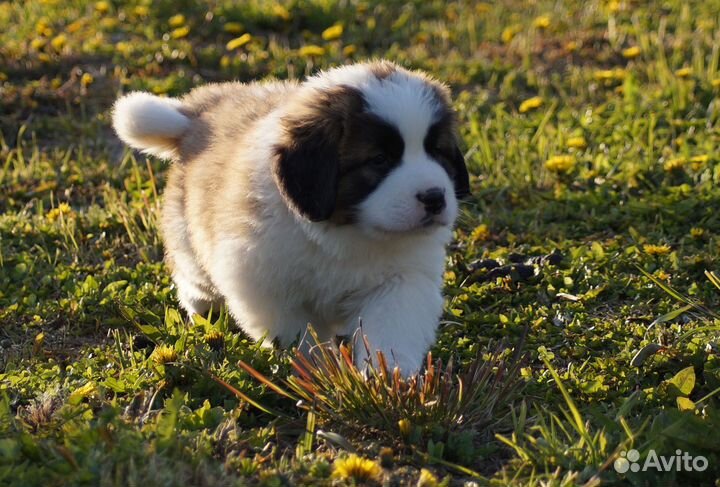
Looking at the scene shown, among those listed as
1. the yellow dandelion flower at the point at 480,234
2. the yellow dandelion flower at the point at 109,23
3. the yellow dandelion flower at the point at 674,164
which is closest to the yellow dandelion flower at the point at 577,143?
the yellow dandelion flower at the point at 674,164

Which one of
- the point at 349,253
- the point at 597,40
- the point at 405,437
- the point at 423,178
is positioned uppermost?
the point at 423,178

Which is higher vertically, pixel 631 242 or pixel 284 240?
pixel 284 240

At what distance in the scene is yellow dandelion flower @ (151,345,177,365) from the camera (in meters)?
3.21

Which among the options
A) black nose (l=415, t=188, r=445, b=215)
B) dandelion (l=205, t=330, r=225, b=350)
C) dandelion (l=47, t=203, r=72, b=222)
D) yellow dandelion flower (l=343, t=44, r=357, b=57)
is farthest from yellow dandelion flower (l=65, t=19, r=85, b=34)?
black nose (l=415, t=188, r=445, b=215)

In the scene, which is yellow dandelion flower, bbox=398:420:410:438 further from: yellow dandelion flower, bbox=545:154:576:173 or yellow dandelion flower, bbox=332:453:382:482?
yellow dandelion flower, bbox=545:154:576:173

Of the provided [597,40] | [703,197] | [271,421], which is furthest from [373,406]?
[597,40]

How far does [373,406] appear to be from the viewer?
9.55ft

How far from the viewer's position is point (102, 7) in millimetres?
7566

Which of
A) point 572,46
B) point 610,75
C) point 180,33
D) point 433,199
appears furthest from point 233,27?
point 433,199

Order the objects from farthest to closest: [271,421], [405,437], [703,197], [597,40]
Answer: [597,40] → [703,197] → [271,421] → [405,437]

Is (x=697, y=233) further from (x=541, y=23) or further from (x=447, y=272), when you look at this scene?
(x=541, y=23)

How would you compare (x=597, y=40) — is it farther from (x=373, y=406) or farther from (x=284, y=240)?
(x=373, y=406)

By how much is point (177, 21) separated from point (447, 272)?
362 cm

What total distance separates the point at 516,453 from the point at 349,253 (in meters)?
0.88
